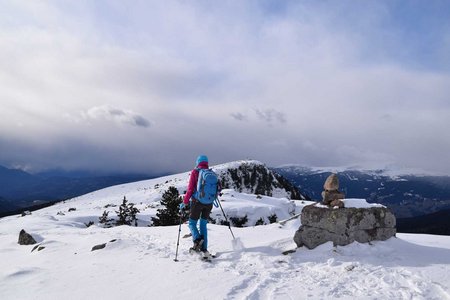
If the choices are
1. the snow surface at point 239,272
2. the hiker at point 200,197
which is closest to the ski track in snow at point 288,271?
the snow surface at point 239,272

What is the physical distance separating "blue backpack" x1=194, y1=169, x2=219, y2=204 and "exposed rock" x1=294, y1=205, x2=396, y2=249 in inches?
137

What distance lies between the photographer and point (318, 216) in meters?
12.7

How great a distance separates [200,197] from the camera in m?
12.4

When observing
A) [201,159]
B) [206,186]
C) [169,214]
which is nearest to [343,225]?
[206,186]

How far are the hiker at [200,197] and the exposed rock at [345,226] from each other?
133 inches

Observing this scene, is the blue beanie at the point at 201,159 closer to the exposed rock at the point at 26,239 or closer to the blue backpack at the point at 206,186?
the blue backpack at the point at 206,186

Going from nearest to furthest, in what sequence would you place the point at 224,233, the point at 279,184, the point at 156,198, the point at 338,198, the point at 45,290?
the point at 45,290, the point at 338,198, the point at 224,233, the point at 156,198, the point at 279,184

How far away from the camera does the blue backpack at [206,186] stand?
12320 millimetres

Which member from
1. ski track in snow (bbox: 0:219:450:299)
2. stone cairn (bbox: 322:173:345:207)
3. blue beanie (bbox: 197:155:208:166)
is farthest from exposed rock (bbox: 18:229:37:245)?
stone cairn (bbox: 322:173:345:207)

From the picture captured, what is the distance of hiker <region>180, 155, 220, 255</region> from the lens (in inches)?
485

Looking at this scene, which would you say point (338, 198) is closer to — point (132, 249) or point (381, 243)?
point (381, 243)

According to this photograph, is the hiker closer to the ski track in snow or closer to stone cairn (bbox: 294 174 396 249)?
the ski track in snow

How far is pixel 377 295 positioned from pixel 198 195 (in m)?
6.40

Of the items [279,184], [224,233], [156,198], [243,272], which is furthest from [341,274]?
[279,184]
